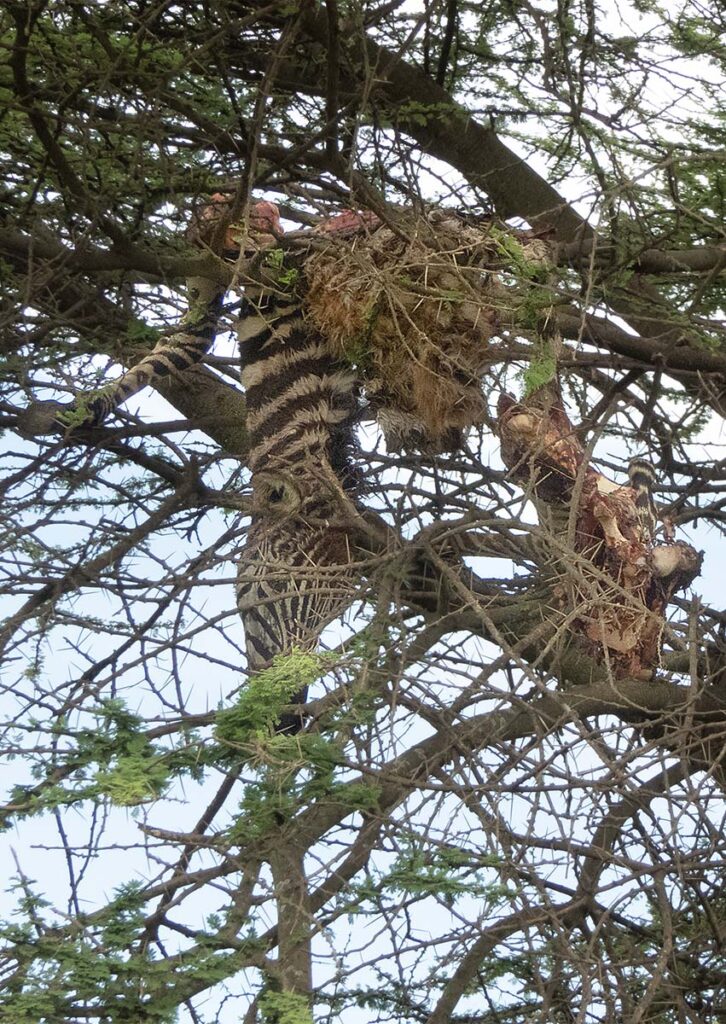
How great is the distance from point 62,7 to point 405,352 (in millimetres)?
1857

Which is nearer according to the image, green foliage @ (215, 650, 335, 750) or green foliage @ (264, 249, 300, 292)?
green foliage @ (215, 650, 335, 750)

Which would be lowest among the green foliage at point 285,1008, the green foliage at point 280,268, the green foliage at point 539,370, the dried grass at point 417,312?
the green foliage at point 285,1008

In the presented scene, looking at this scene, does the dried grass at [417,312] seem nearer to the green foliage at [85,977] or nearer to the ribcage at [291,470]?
the ribcage at [291,470]

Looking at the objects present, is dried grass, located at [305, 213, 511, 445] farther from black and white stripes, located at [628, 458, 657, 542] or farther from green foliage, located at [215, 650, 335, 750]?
green foliage, located at [215, 650, 335, 750]

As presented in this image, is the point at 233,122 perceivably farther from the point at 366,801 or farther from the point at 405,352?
the point at 366,801

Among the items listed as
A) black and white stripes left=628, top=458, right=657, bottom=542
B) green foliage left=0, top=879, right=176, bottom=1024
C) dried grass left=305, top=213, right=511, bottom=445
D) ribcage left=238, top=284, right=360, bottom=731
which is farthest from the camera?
black and white stripes left=628, top=458, right=657, bottom=542

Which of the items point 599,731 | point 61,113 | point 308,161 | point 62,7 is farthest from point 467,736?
point 62,7

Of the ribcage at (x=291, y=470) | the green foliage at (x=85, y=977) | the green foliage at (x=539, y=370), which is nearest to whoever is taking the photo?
the green foliage at (x=85, y=977)

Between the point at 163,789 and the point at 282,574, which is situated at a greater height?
the point at 282,574

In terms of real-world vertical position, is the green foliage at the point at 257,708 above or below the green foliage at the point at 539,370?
below

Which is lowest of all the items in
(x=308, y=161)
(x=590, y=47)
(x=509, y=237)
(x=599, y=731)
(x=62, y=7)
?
(x=599, y=731)

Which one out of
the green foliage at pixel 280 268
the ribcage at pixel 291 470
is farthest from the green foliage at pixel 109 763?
the green foliage at pixel 280 268

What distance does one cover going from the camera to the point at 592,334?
5879mm

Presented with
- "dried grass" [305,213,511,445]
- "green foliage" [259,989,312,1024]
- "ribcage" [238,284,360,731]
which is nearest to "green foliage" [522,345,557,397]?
"dried grass" [305,213,511,445]
